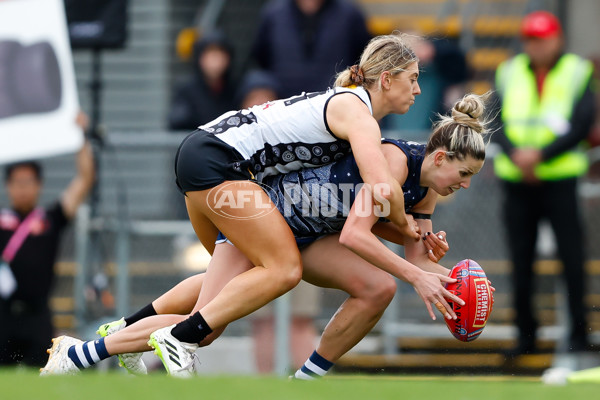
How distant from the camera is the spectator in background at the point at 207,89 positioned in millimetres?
8586

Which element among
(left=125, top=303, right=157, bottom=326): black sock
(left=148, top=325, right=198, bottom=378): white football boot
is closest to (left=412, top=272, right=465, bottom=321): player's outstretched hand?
(left=148, top=325, right=198, bottom=378): white football boot

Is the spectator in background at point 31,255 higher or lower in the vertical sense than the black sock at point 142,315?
lower

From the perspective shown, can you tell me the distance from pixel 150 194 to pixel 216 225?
10.6 feet

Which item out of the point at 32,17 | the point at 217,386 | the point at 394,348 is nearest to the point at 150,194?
the point at 32,17

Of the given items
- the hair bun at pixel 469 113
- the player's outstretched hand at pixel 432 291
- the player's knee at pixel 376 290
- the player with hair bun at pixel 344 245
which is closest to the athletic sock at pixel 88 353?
the player with hair bun at pixel 344 245

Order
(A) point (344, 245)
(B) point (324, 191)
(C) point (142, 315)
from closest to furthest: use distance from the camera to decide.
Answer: (A) point (344, 245)
(B) point (324, 191)
(C) point (142, 315)

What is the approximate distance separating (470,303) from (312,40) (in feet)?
11.6

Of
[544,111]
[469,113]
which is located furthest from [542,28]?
[469,113]

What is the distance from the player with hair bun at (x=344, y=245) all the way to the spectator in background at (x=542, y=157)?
7.89 feet

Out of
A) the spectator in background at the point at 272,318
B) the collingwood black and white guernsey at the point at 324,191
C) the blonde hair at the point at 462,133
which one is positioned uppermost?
the blonde hair at the point at 462,133

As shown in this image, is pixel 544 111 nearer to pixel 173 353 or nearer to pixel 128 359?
pixel 128 359

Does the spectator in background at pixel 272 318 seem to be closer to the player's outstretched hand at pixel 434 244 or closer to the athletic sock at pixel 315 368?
the athletic sock at pixel 315 368

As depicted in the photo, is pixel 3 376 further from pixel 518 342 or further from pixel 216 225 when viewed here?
pixel 518 342

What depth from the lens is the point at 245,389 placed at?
4.66m
